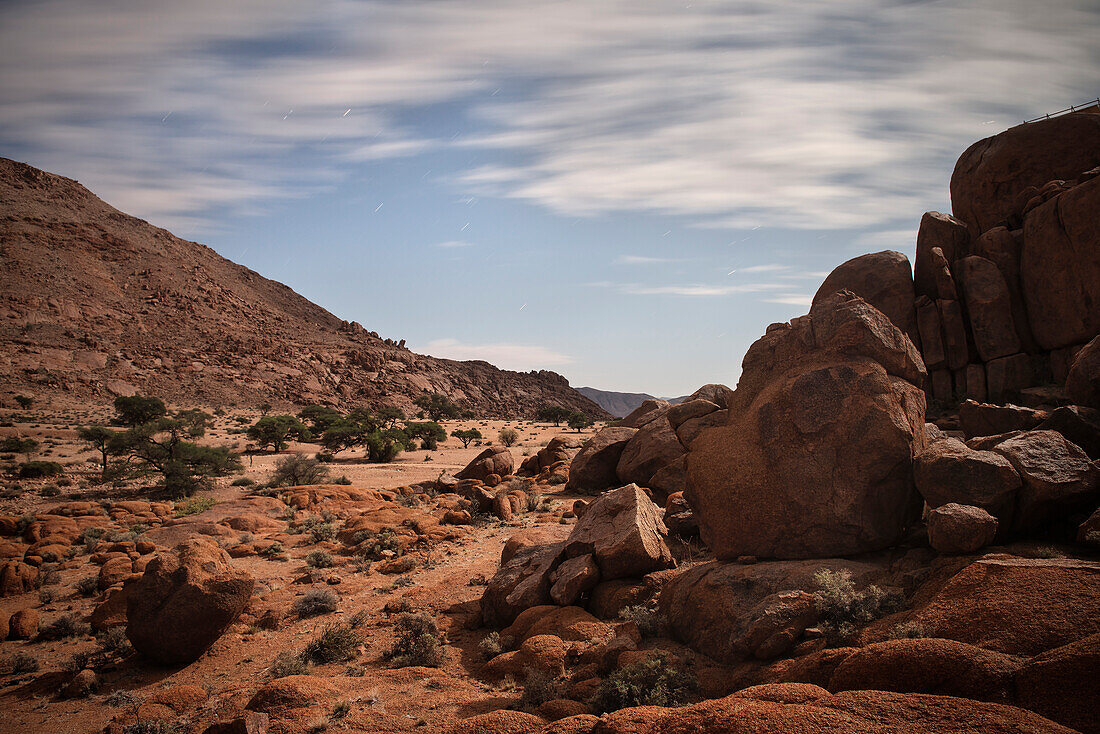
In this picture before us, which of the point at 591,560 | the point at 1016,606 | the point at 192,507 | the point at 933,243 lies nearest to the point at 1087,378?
the point at 1016,606

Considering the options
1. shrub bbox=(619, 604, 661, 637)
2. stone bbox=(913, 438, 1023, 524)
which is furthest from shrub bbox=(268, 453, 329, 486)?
stone bbox=(913, 438, 1023, 524)

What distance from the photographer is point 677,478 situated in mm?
17031

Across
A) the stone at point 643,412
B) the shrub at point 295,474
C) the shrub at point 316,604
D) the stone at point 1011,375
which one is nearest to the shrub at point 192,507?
the shrub at point 295,474

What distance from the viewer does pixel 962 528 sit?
683 cm

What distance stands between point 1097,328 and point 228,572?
25.5m

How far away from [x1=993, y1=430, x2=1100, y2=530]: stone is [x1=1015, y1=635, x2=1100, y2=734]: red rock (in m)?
3.36

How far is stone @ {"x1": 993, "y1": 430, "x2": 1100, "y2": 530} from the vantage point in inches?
269

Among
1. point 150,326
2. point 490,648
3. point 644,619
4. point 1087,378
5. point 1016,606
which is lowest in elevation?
point 490,648

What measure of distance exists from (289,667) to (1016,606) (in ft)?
32.1

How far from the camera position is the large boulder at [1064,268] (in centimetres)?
1830

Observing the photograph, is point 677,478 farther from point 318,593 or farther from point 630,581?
point 318,593

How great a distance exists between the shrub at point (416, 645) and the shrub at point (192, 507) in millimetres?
14217

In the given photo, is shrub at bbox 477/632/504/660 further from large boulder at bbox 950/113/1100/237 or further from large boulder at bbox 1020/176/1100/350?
large boulder at bbox 950/113/1100/237

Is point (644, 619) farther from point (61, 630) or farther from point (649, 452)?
point (61, 630)
